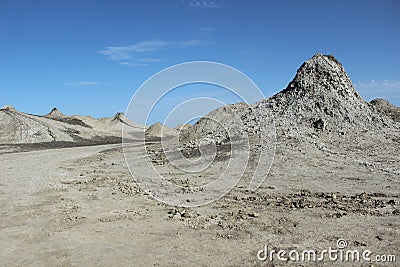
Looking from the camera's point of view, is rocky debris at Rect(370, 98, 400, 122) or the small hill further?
the small hill

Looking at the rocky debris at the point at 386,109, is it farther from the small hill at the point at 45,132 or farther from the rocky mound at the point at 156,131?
the rocky mound at the point at 156,131

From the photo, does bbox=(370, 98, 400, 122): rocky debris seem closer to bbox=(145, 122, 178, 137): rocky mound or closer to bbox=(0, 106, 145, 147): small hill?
bbox=(0, 106, 145, 147): small hill

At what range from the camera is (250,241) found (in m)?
8.15

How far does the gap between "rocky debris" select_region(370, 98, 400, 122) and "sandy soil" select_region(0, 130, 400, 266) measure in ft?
26.7

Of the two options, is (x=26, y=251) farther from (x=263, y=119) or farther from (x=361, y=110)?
(x=361, y=110)

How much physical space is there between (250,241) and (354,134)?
14598 millimetres

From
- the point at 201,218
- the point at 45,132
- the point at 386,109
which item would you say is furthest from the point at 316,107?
the point at 45,132

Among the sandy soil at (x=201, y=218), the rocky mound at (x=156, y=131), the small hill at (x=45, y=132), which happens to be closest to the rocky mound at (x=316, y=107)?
the sandy soil at (x=201, y=218)

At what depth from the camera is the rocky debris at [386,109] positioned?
24.3 meters

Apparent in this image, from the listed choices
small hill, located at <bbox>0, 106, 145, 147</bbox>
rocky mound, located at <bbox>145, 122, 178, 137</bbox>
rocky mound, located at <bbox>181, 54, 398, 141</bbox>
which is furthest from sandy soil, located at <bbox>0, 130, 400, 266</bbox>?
rocky mound, located at <bbox>145, 122, 178, 137</bbox>

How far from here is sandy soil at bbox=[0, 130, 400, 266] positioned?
763 cm

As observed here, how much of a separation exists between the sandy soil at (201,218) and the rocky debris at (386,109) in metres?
8.14

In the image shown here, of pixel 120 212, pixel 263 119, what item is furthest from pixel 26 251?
pixel 263 119

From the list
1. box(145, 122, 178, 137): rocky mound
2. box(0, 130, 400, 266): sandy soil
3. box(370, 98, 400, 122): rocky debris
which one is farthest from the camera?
box(145, 122, 178, 137): rocky mound
